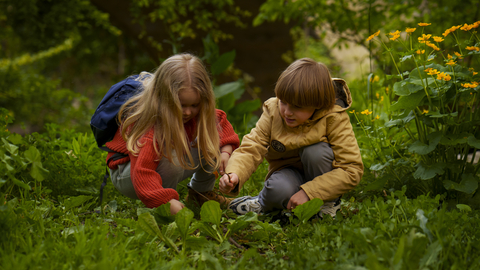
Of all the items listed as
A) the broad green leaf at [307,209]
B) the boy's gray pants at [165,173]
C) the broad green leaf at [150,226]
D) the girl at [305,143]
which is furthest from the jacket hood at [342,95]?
the broad green leaf at [150,226]

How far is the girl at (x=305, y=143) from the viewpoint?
1.67 meters

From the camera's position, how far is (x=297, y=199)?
66.4 inches

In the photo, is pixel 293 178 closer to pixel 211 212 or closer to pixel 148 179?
pixel 211 212

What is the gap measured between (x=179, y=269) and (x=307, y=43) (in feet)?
23.1

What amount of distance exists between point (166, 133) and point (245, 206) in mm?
591

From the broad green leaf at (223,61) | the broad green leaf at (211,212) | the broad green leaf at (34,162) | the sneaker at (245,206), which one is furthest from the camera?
the broad green leaf at (223,61)

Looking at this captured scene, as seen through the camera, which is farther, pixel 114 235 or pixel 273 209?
pixel 273 209

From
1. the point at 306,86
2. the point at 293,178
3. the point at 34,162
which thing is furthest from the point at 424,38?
the point at 34,162

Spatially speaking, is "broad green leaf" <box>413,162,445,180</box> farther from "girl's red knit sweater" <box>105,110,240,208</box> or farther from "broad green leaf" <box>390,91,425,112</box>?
"girl's red knit sweater" <box>105,110,240,208</box>

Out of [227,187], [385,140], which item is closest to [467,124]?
[385,140]

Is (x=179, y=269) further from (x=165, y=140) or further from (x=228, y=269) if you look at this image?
(x=165, y=140)

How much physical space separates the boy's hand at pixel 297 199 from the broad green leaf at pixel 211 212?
1.29 ft

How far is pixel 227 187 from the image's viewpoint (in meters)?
1.67

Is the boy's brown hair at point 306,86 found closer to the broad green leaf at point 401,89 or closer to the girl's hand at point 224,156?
the broad green leaf at point 401,89
